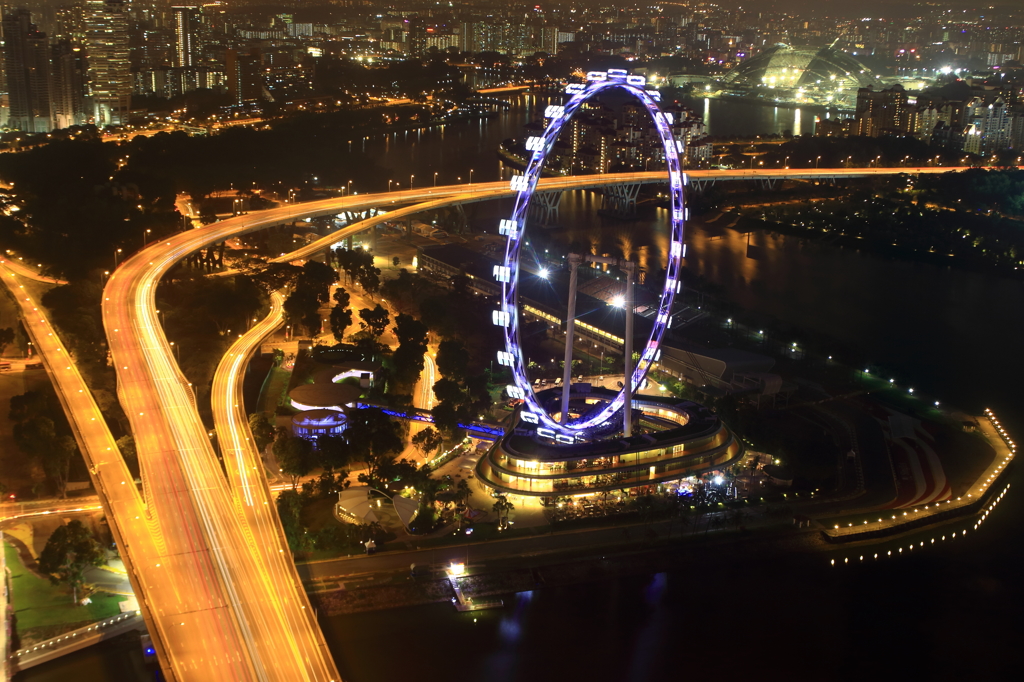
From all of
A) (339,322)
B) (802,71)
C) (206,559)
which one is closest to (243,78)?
(339,322)

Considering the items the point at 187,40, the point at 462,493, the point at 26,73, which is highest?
the point at 187,40

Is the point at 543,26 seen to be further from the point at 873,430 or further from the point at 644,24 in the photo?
the point at 873,430

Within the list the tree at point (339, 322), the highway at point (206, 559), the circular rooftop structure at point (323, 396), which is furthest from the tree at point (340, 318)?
the highway at point (206, 559)

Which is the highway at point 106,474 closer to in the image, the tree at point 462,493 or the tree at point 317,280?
the tree at point 462,493

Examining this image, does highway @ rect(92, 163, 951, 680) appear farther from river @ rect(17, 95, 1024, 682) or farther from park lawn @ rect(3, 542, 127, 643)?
river @ rect(17, 95, 1024, 682)

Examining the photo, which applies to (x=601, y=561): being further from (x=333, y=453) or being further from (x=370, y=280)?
(x=370, y=280)

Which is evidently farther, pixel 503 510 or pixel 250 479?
pixel 503 510
